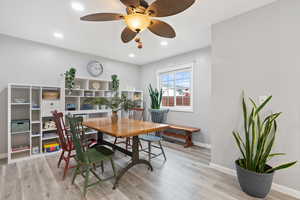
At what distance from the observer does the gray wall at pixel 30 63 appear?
9.55 ft

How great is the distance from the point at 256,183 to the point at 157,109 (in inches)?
112

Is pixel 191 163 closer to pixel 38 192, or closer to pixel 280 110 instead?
pixel 280 110

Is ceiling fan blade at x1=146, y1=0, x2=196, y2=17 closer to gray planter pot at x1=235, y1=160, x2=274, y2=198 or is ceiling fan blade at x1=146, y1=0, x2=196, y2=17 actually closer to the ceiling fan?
the ceiling fan

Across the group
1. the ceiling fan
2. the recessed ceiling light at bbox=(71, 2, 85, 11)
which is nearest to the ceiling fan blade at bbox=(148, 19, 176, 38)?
the ceiling fan

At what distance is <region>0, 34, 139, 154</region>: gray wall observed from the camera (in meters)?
2.91

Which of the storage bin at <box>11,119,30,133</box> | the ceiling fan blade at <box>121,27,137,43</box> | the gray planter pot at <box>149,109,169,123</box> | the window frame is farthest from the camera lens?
the gray planter pot at <box>149,109,169,123</box>

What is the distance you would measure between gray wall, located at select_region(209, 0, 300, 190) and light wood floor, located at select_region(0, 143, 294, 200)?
452mm

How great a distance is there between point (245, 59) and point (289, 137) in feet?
4.03

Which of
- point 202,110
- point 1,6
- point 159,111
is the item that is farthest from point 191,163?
point 1,6

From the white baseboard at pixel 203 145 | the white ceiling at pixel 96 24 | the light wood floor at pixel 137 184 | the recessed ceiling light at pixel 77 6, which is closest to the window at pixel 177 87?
the white ceiling at pixel 96 24

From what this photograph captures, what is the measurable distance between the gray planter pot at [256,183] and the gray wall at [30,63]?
14.1 ft

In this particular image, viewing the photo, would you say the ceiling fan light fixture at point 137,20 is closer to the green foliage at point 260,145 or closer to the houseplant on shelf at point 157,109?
the green foliage at point 260,145

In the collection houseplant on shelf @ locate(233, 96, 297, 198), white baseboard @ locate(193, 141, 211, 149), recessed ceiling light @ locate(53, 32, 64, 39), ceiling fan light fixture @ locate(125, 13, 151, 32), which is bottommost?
white baseboard @ locate(193, 141, 211, 149)

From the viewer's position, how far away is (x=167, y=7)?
1391 mm
